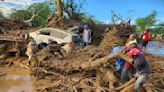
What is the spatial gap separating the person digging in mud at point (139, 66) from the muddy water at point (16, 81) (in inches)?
165

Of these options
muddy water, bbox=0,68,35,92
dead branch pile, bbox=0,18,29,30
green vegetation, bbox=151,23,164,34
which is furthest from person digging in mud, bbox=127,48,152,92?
green vegetation, bbox=151,23,164,34

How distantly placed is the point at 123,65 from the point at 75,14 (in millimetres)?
15457

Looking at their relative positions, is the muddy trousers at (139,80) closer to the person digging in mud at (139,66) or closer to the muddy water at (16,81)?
the person digging in mud at (139,66)

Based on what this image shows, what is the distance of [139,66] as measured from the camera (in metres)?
9.02

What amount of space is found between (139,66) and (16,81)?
622 cm

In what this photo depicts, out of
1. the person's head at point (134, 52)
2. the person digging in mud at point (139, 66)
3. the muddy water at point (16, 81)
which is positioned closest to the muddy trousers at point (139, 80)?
the person digging in mud at point (139, 66)

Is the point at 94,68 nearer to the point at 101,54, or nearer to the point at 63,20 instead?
the point at 101,54

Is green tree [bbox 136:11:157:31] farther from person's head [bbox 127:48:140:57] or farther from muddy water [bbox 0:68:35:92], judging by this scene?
person's head [bbox 127:48:140:57]

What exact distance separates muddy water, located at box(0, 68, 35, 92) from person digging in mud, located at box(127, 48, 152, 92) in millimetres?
4184

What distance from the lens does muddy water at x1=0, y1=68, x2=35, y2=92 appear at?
39.1 feet

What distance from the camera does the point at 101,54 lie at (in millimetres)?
12297

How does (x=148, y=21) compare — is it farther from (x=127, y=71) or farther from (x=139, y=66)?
(x=139, y=66)

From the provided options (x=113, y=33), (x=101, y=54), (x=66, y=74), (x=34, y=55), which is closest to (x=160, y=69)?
(x=101, y=54)

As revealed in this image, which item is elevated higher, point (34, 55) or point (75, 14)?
point (75, 14)
